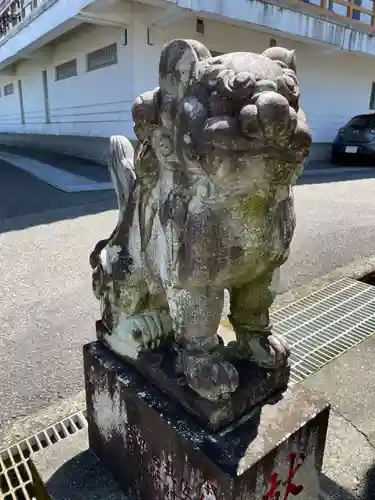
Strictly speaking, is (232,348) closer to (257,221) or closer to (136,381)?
(136,381)

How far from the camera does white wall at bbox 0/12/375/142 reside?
7.22 m

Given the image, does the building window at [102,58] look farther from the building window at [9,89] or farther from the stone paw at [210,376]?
the building window at [9,89]

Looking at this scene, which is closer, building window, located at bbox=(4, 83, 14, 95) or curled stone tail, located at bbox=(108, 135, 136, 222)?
curled stone tail, located at bbox=(108, 135, 136, 222)

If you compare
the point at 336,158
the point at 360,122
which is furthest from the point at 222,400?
the point at 336,158

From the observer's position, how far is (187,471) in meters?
1.01

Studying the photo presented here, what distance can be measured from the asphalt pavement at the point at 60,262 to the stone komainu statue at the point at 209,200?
1.00 meters

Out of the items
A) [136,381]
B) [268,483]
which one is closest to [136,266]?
[136,381]

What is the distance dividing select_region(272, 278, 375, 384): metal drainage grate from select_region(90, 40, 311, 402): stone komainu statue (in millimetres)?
1008

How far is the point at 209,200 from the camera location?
2.75ft

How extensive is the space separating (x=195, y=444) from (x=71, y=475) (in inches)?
23.2

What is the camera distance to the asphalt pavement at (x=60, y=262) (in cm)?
199

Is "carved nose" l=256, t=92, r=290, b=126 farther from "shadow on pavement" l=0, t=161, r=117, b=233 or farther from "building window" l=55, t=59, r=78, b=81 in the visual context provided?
"building window" l=55, t=59, r=78, b=81

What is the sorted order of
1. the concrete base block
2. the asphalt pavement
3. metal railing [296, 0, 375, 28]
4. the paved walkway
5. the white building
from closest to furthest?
the concrete base block, the asphalt pavement, the paved walkway, the white building, metal railing [296, 0, 375, 28]

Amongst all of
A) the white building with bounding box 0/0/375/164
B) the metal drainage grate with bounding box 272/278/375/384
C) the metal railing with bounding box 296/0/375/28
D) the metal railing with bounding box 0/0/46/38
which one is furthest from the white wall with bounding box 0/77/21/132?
the metal drainage grate with bounding box 272/278/375/384
